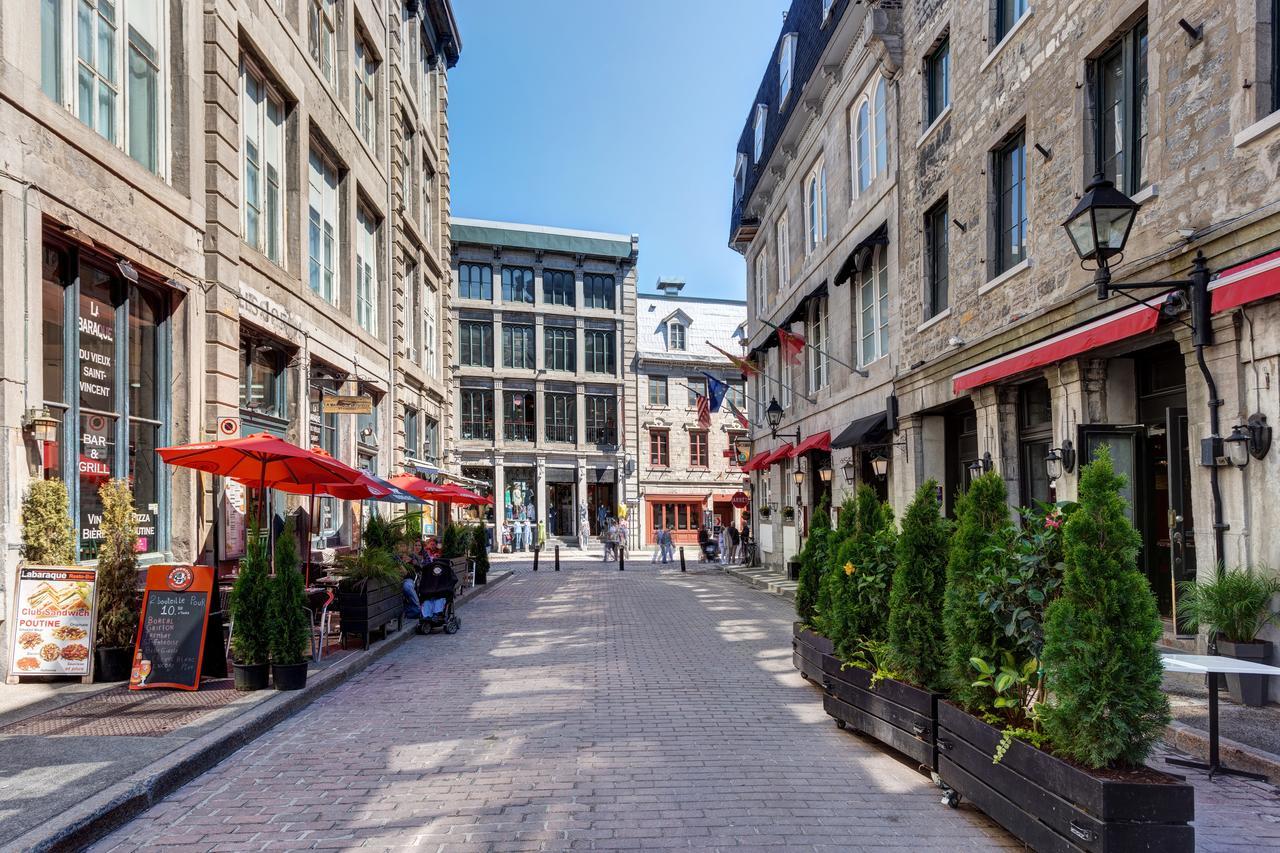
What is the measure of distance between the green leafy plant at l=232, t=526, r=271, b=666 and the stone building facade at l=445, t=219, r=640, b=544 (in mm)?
38103

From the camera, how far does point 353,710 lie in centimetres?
774

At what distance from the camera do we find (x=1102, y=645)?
4000 millimetres

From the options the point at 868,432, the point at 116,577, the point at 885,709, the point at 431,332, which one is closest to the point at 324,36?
the point at 431,332

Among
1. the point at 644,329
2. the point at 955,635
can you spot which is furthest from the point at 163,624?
the point at 644,329

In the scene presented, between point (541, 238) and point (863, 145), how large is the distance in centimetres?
3169

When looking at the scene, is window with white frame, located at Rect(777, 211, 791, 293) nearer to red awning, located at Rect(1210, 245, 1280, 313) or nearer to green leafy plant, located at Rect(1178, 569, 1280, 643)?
red awning, located at Rect(1210, 245, 1280, 313)

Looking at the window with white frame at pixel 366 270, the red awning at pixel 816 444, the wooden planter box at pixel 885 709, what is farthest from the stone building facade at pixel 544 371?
the wooden planter box at pixel 885 709

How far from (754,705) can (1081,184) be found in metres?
7.32

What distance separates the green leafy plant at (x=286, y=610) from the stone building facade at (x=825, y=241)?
11318 mm

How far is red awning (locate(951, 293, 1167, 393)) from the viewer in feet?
28.4

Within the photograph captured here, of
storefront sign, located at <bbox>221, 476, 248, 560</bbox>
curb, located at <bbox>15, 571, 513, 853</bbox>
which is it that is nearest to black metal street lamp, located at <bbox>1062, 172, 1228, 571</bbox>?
curb, located at <bbox>15, 571, 513, 853</bbox>

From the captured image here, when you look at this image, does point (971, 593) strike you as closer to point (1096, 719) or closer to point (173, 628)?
point (1096, 719)

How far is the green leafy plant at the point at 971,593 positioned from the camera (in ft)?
16.4

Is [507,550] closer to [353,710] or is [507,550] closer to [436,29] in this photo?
Result: [436,29]
